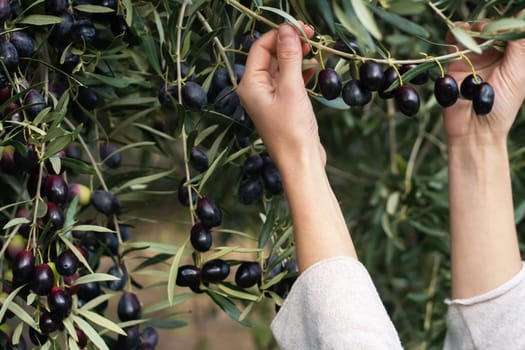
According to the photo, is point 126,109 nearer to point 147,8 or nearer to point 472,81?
point 147,8

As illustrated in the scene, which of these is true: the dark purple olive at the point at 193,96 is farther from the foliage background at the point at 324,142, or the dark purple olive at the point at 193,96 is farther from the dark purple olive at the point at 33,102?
the dark purple olive at the point at 33,102

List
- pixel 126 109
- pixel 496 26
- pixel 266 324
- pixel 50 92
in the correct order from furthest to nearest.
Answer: pixel 266 324, pixel 126 109, pixel 50 92, pixel 496 26

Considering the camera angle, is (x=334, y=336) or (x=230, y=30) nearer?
(x=334, y=336)

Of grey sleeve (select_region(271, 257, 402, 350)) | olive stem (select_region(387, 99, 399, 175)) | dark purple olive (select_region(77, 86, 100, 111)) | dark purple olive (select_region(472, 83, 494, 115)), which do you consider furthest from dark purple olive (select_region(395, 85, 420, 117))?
olive stem (select_region(387, 99, 399, 175))

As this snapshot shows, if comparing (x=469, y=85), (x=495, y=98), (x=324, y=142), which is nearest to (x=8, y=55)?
(x=469, y=85)

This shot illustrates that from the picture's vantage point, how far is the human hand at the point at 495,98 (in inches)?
44.4

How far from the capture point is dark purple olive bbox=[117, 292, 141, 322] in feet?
3.54

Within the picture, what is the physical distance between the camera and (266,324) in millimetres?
2621

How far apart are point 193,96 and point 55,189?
21cm

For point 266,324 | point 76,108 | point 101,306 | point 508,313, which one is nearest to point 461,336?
point 508,313

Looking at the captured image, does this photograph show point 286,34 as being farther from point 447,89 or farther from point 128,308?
point 128,308

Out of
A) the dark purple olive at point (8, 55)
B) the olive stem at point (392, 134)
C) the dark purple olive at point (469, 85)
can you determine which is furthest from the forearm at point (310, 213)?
the olive stem at point (392, 134)

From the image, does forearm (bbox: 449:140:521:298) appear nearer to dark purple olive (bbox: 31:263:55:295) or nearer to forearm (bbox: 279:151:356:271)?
forearm (bbox: 279:151:356:271)

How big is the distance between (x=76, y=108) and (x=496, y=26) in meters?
0.59
